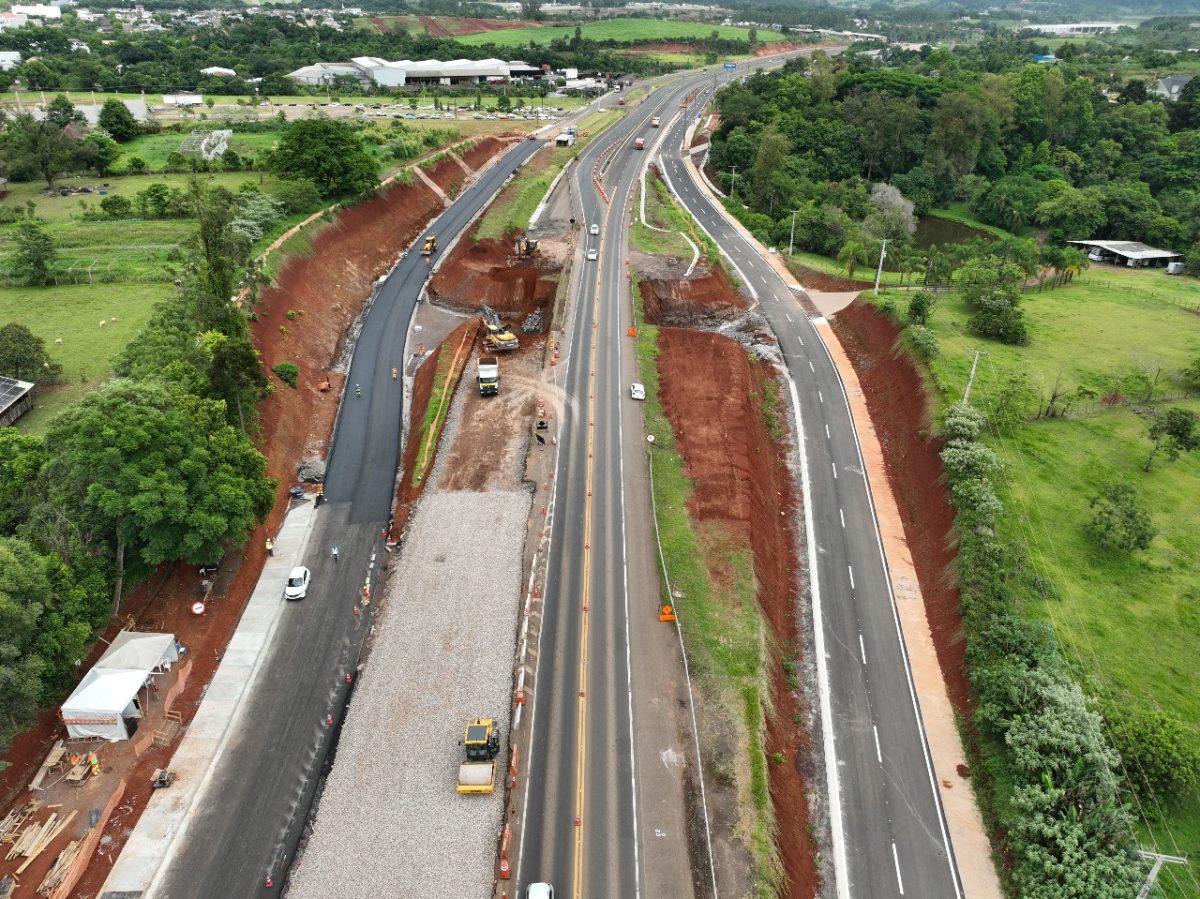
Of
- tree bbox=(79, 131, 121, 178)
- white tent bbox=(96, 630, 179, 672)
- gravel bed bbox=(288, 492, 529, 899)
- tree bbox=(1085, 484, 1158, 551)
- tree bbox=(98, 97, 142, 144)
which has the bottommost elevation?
gravel bed bbox=(288, 492, 529, 899)

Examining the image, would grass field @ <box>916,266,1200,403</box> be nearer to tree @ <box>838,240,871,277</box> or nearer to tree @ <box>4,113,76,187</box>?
tree @ <box>838,240,871,277</box>

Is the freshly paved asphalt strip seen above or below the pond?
below

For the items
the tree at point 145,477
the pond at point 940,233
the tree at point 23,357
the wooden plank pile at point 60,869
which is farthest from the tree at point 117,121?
the pond at point 940,233

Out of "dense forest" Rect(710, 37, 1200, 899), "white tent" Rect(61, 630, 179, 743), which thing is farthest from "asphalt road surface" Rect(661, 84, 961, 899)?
"white tent" Rect(61, 630, 179, 743)

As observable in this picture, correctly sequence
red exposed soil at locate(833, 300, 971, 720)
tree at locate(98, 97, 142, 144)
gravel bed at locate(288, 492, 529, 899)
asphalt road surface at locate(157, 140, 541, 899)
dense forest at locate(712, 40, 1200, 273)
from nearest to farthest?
1. gravel bed at locate(288, 492, 529, 899)
2. asphalt road surface at locate(157, 140, 541, 899)
3. red exposed soil at locate(833, 300, 971, 720)
4. dense forest at locate(712, 40, 1200, 273)
5. tree at locate(98, 97, 142, 144)

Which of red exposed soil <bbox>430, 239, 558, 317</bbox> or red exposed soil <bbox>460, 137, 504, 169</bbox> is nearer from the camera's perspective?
red exposed soil <bbox>430, 239, 558, 317</bbox>

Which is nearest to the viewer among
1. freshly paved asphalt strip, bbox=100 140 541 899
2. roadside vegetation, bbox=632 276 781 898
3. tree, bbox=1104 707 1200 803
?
freshly paved asphalt strip, bbox=100 140 541 899
